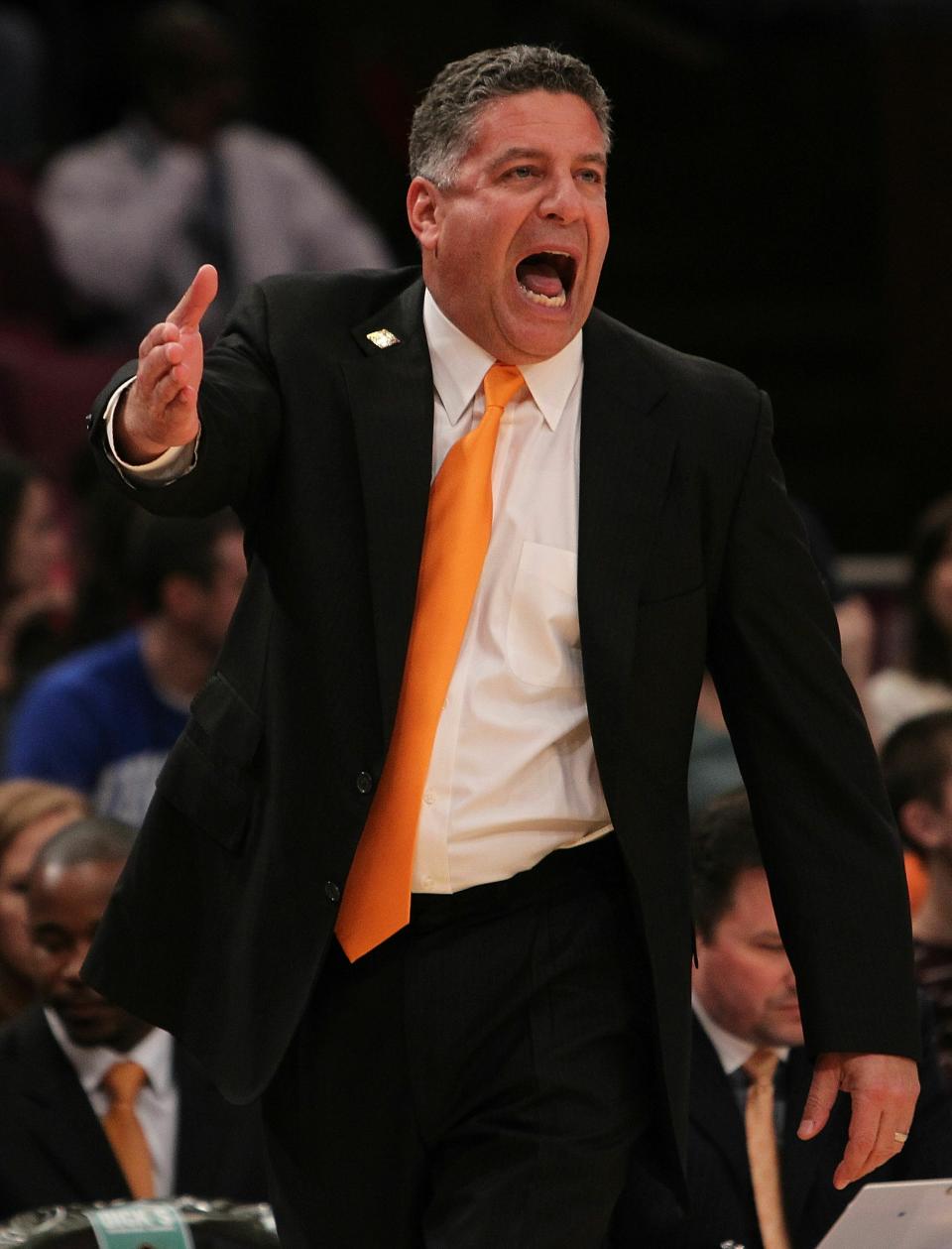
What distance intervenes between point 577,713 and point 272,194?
4573 millimetres

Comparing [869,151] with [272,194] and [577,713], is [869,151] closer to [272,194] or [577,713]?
[272,194]

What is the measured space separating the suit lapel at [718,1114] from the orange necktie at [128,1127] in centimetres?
85

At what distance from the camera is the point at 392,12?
8055mm

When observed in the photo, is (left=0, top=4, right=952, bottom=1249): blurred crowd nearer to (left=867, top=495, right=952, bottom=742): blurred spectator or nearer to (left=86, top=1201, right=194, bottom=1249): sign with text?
(left=867, top=495, right=952, bottom=742): blurred spectator

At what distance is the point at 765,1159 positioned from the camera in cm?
296

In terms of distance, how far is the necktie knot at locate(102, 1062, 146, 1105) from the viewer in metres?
3.33

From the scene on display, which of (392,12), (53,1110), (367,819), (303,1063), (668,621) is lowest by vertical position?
(53,1110)

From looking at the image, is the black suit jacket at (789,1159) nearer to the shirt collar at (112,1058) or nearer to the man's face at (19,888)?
the shirt collar at (112,1058)

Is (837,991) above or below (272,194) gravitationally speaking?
below

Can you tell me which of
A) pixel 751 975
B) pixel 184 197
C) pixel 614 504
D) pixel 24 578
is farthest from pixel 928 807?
pixel 184 197

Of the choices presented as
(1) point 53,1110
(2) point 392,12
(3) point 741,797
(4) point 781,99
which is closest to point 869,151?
(4) point 781,99

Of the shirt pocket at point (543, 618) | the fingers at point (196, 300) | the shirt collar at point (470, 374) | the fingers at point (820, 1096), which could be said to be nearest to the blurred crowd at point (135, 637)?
the fingers at point (820, 1096)

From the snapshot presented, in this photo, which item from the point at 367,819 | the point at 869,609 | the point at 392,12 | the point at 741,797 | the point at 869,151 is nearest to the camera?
the point at 367,819

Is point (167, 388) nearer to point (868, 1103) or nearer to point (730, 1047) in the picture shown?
point (868, 1103)
